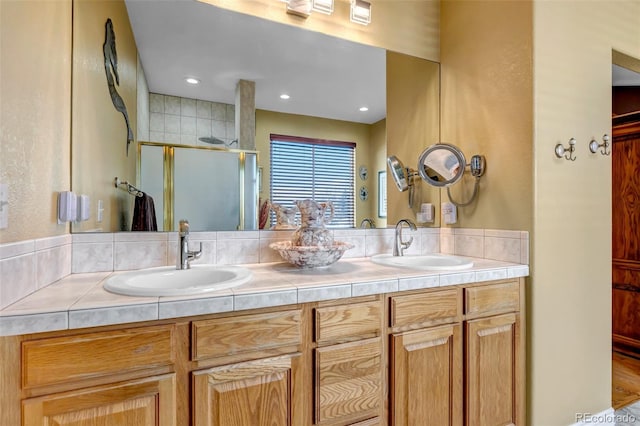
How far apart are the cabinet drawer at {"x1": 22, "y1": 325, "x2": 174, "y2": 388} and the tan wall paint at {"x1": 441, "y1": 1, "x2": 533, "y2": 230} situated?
5.33 ft

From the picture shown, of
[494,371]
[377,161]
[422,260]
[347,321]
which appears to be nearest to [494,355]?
[494,371]

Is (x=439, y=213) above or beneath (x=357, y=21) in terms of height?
beneath

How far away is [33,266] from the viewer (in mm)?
958

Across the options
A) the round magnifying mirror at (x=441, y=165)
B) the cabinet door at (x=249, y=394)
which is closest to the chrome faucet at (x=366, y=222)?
the round magnifying mirror at (x=441, y=165)

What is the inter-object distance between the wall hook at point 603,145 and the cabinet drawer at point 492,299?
2.85ft

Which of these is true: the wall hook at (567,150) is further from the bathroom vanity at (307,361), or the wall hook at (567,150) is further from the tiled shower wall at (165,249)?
the bathroom vanity at (307,361)

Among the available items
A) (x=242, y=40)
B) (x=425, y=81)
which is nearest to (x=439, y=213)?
(x=425, y=81)

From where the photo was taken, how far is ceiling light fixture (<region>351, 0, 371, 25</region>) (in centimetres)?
178

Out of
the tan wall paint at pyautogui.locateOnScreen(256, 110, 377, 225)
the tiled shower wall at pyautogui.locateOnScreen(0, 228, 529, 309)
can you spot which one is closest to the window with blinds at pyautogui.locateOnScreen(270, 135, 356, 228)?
the tan wall paint at pyautogui.locateOnScreen(256, 110, 377, 225)

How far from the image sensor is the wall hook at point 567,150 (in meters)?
1.62

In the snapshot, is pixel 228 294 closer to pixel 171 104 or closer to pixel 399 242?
pixel 171 104

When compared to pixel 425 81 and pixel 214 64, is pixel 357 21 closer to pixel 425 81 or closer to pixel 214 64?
pixel 425 81

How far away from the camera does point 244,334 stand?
1.00 meters

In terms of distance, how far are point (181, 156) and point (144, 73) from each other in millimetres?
410
